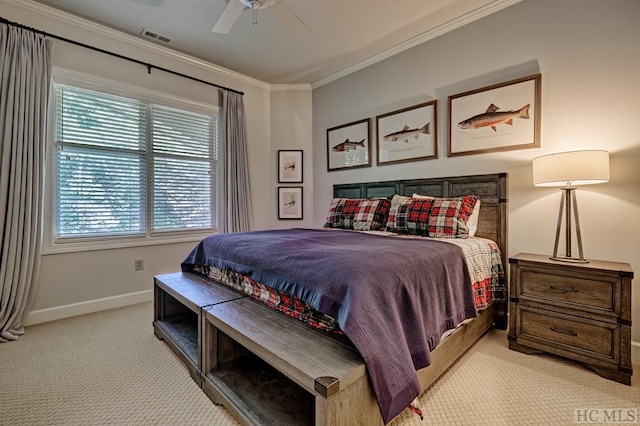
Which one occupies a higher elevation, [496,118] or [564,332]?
[496,118]

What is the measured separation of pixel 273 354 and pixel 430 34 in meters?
3.38

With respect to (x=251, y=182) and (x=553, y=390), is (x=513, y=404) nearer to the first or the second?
(x=553, y=390)

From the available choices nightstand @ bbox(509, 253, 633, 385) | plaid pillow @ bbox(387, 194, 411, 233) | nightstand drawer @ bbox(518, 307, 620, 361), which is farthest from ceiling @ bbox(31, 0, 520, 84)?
nightstand drawer @ bbox(518, 307, 620, 361)

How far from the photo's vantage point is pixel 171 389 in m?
1.71

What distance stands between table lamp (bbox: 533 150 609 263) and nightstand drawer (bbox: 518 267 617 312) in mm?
183

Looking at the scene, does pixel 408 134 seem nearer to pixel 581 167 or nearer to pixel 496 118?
pixel 496 118

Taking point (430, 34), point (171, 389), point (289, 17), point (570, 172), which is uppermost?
point (430, 34)

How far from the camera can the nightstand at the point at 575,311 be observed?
176 centimetres

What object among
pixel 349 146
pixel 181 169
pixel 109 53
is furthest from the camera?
pixel 349 146

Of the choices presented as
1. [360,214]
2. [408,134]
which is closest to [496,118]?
[408,134]

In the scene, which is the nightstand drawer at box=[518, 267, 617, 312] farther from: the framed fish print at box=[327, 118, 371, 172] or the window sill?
the window sill

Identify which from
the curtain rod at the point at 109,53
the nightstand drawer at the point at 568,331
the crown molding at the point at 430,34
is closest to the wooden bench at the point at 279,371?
the nightstand drawer at the point at 568,331

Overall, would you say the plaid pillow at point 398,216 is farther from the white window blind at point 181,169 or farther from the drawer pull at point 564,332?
the white window blind at point 181,169

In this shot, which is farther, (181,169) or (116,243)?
(181,169)
